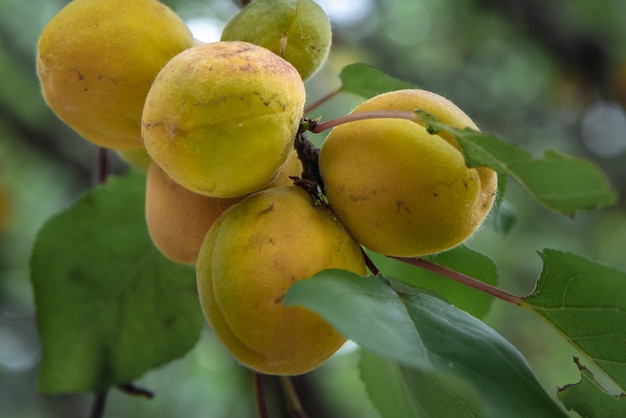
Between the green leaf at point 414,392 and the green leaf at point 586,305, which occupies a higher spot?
the green leaf at point 586,305

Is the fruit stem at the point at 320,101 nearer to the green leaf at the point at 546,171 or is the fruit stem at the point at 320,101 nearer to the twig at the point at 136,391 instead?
the green leaf at the point at 546,171

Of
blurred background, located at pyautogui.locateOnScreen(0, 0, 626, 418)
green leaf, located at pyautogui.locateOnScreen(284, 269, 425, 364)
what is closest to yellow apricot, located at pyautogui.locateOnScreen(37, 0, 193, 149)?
green leaf, located at pyautogui.locateOnScreen(284, 269, 425, 364)

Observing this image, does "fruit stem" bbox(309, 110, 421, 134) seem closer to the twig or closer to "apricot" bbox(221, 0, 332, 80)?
"apricot" bbox(221, 0, 332, 80)

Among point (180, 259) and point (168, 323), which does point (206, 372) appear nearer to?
point (168, 323)

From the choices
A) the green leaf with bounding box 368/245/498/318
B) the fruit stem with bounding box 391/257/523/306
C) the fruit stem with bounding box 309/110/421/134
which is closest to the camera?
the fruit stem with bounding box 309/110/421/134

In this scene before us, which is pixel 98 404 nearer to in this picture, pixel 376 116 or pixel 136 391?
pixel 136 391

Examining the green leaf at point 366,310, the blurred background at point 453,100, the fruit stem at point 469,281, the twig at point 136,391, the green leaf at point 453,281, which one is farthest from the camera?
the blurred background at point 453,100

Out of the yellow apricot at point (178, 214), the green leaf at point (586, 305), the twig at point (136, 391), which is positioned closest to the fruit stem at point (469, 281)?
the green leaf at point (586, 305)

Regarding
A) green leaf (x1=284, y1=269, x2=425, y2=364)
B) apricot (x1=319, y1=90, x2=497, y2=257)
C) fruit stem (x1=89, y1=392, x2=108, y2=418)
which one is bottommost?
fruit stem (x1=89, y1=392, x2=108, y2=418)
